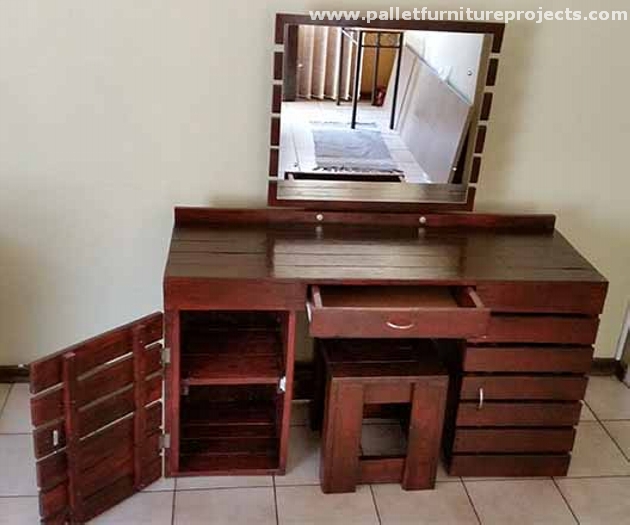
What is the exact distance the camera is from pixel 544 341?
2176mm

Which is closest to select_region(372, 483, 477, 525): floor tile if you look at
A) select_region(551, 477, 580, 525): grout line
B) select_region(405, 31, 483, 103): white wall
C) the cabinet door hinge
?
select_region(551, 477, 580, 525): grout line

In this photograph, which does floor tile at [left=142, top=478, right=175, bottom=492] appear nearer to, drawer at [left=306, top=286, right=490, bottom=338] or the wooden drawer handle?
drawer at [left=306, top=286, right=490, bottom=338]

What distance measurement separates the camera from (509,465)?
2.33m

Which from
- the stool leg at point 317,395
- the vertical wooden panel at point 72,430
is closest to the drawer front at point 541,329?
the stool leg at point 317,395

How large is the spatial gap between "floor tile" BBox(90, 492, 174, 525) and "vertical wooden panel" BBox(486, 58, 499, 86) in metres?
1.44

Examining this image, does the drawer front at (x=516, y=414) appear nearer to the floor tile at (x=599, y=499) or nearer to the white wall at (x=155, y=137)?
the floor tile at (x=599, y=499)

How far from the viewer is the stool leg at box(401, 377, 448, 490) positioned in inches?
85.2

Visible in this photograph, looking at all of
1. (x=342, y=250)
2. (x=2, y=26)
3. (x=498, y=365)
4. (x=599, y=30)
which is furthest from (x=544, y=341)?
(x=2, y=26)

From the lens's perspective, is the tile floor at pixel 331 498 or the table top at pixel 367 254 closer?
the table top at pixel 367 254

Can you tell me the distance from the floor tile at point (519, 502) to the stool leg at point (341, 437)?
1.17 feet

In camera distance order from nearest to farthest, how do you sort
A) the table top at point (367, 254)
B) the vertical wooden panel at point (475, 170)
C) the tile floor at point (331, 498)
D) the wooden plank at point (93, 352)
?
the wooden plank at point (93, 352)
the table top at point (367, 254)
the tile floor at point (331, 498)
the vertical wooden panel at point (475, 170)

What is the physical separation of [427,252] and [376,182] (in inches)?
11.3

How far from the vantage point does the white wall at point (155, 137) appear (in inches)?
86.0

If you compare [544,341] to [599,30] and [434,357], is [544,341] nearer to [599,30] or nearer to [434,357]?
[434,357]
